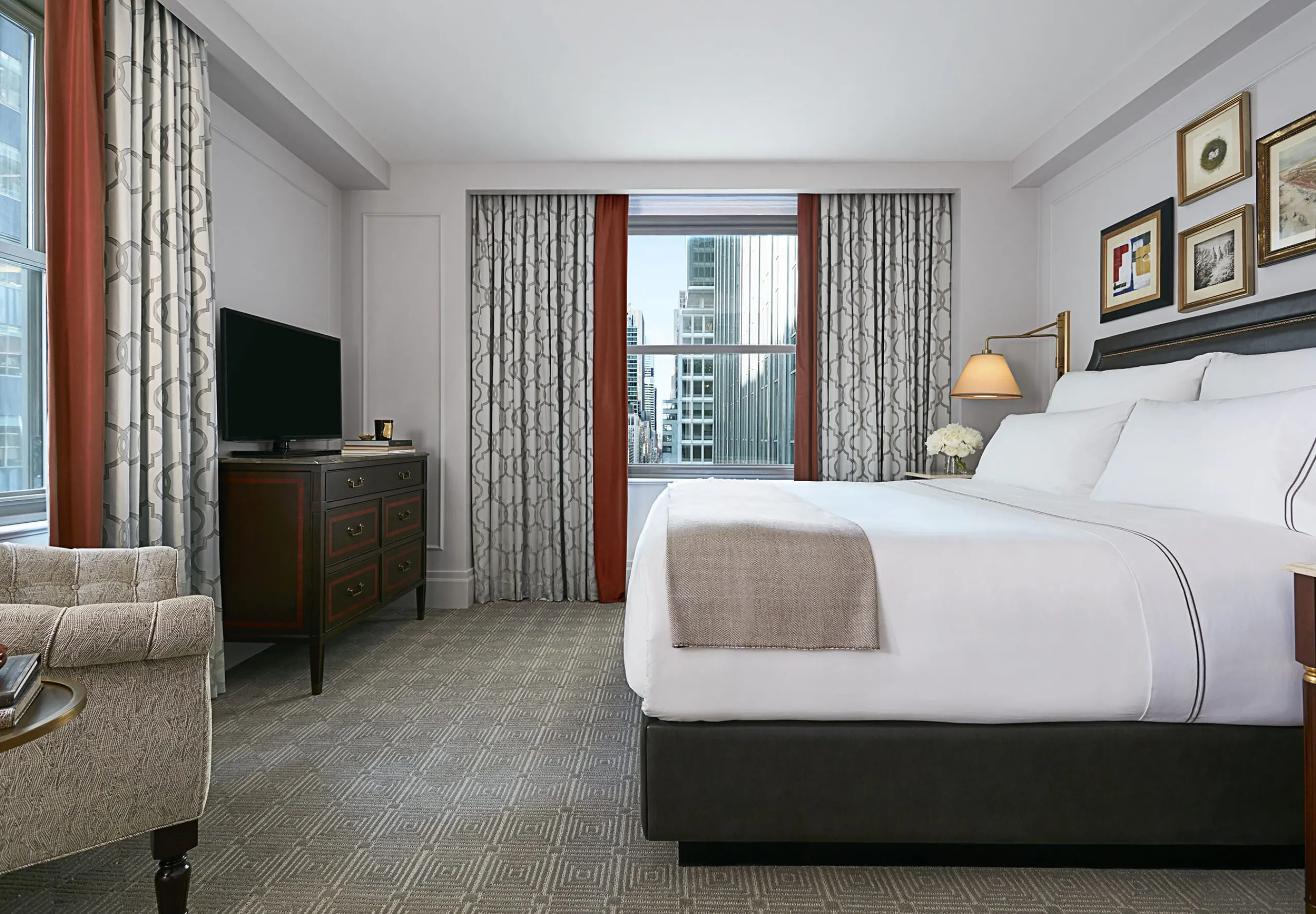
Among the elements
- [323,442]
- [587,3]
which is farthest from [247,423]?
[587,3]

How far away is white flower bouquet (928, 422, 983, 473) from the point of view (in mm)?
Result: 3949

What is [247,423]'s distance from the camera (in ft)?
10.1

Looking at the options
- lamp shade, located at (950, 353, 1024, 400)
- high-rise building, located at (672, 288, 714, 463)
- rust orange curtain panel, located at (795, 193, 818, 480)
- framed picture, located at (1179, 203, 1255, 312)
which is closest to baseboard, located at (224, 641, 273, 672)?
high-rise building, located at (672, 288, 714, 463)

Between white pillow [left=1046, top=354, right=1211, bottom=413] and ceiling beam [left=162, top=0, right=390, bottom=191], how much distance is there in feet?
12.0

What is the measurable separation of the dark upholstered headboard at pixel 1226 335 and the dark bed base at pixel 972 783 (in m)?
1.57

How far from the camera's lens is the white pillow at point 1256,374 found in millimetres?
2090

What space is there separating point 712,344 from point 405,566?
2426 millimetres

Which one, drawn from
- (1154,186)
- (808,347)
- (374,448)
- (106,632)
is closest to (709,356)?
(808,347)

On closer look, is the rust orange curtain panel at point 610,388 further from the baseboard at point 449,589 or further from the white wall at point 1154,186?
the white wall at point 1154,186

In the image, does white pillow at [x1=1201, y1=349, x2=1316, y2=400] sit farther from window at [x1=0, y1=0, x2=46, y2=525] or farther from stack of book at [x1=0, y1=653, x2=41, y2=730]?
window at [x1=0, y1=0, x2=46, y2=525]

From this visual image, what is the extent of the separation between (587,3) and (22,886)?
3.05 meters

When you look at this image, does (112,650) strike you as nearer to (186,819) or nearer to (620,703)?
(186,819)

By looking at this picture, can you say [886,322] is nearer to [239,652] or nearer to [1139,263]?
[1139,263]

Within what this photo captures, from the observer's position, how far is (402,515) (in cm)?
363
